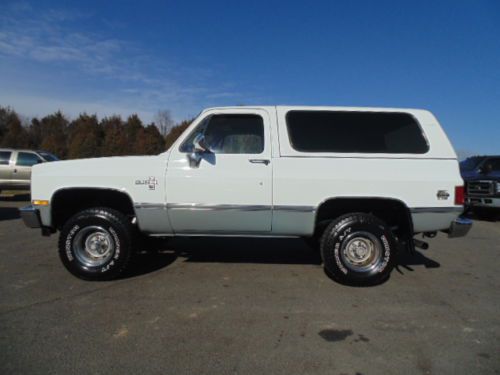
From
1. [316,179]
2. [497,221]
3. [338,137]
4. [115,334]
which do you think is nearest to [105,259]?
[115,334]

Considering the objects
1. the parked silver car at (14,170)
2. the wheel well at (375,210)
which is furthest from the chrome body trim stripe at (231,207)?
the parked silver car at (14,170)

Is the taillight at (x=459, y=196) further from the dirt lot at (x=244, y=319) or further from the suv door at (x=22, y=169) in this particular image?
the suv door at (x=22, y=169)

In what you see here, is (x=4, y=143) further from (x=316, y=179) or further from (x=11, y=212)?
(x=316, y=179)

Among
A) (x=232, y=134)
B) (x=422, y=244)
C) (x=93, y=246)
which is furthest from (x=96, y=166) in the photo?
(x=422, y=244)

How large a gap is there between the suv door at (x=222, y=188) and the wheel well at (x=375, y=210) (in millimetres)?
750

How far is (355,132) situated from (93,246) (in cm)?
353

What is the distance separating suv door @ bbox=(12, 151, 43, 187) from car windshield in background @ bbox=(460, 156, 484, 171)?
605 inches

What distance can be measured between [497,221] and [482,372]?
923cm

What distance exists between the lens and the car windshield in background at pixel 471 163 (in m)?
11.1

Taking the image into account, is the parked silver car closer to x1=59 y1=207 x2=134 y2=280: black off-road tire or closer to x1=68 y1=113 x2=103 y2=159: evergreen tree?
x1=59 y1=207 x2=134 y2=280: black off-road tire

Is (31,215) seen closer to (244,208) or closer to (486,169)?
(244,208)

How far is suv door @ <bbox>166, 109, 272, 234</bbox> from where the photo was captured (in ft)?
13.0

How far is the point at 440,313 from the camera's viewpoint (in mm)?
3447

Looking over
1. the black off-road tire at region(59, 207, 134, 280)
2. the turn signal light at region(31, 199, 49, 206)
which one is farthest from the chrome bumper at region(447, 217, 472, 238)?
the turn signal light at region(31, 199, 49, 206)
